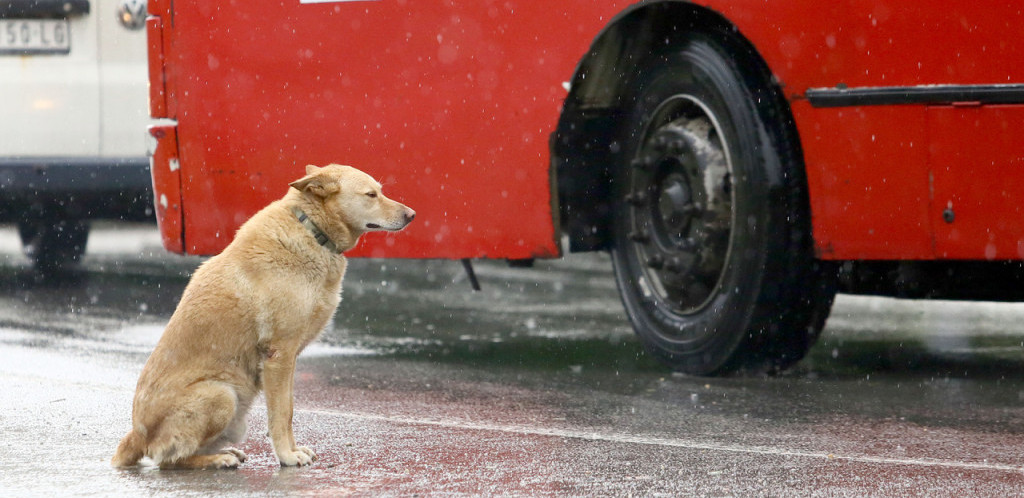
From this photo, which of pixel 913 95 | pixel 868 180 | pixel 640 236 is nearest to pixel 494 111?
pixel 640 236

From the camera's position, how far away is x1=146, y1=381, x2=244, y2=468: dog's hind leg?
4422mm

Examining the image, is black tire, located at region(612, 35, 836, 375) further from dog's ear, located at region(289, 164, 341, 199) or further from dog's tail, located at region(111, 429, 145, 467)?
dog's tail, located at region(111, 429, 145, 467)

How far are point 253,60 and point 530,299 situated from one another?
3.26m

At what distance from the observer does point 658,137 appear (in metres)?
6.20

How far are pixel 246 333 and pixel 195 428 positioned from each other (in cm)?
32

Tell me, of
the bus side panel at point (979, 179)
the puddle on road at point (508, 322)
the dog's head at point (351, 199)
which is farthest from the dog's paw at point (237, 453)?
the bus side panel at point (979, 179)

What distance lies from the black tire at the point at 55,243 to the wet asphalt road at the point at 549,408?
169 cm

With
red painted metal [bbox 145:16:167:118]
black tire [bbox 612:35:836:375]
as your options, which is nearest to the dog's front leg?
black tire [bbox 612:35:836:375]

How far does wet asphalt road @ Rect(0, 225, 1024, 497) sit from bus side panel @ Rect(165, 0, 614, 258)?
64cm

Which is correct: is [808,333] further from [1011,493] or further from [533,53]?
[1011,493]

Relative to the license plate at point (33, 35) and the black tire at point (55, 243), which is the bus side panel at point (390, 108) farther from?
the black tire at point (55, 243)

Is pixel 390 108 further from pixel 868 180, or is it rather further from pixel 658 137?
pixel 868 180

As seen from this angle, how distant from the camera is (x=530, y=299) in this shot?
9609 millimetres

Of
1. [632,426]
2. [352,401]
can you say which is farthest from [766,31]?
[352,401]
